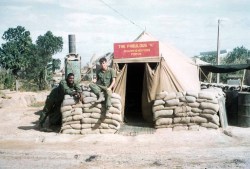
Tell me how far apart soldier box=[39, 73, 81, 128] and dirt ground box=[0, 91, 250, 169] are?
0.60 m

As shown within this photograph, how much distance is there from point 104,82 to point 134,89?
365 centimetres

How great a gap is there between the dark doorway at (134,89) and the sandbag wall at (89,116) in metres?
3.16

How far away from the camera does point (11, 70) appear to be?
106 ft

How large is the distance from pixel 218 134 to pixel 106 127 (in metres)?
2.74

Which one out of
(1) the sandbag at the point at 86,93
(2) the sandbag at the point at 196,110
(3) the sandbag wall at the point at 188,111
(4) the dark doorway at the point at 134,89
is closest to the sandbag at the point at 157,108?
(3) the sandbag wall at the point at 188,111

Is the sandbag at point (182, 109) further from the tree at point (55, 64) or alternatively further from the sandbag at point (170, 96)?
the tree at point (55, 64)

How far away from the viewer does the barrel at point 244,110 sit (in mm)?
9133

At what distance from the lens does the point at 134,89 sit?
12477mm

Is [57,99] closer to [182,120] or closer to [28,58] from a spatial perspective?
[182,120]

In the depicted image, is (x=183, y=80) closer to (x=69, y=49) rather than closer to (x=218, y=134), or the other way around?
(x=218, y=134)

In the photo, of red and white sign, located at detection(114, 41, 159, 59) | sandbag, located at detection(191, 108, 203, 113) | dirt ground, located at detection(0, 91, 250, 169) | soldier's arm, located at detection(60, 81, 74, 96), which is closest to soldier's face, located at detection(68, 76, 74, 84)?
soldier's arm, located at detection(60, 81, 74, 96)

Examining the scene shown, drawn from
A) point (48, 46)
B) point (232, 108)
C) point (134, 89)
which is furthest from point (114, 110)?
point (48, 46)

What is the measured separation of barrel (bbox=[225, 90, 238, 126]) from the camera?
9798 mm

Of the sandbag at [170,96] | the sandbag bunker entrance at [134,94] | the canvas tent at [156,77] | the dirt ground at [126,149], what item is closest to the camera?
the dirt ground at [126,149]
